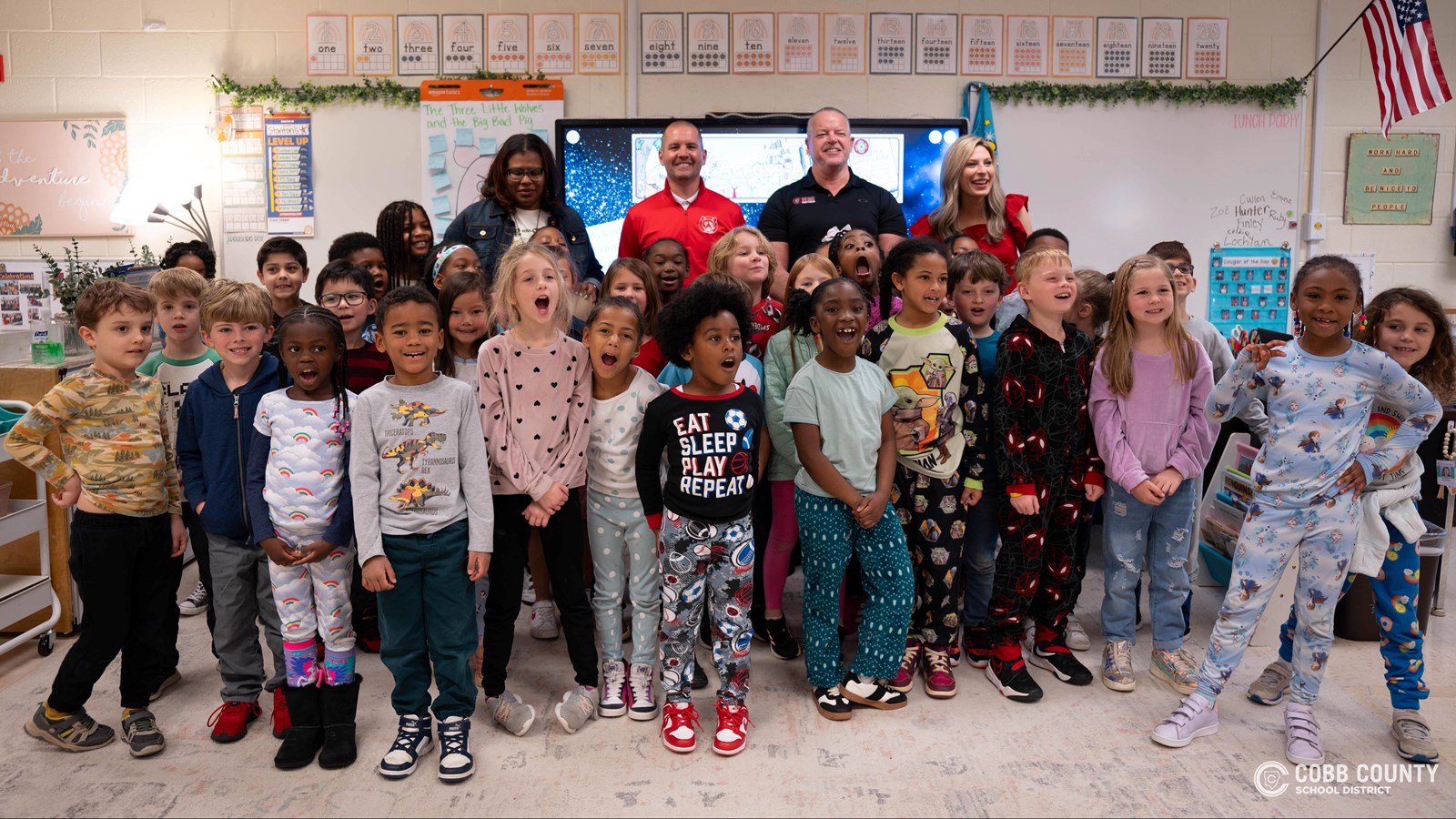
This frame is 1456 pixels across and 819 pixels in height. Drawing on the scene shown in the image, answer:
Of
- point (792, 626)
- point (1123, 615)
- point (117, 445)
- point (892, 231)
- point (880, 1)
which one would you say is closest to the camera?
point (117, 445)

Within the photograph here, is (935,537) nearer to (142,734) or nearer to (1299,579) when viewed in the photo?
(1299,579)

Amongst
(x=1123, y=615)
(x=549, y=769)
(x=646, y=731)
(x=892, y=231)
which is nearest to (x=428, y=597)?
(x=549, y=769)

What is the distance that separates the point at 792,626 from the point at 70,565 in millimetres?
2150

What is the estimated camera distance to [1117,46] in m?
5.32

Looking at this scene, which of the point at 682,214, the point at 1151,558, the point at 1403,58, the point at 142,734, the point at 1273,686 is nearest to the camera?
the point at 142,734

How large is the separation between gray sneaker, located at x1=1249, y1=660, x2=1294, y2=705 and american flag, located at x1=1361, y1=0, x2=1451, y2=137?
3273 mm

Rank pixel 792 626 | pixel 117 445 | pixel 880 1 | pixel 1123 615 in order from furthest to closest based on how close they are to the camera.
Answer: pixel 880 1 → pixel 792 626 → pixel 1123 615 → pixel 117 445

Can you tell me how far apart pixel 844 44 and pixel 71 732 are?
15.3ft

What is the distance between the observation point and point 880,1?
17.4 feet

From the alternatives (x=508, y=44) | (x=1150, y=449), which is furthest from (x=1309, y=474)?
(x=508, y=44)

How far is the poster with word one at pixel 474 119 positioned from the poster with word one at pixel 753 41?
1.02 m

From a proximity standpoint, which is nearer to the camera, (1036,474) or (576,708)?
(576,708)

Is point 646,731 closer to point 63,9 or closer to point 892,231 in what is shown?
point 892,231

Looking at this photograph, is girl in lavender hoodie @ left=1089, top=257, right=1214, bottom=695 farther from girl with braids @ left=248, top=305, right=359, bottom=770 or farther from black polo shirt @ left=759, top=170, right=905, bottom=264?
girl with braids @ left=248, top=305, right=359, bottom=770
